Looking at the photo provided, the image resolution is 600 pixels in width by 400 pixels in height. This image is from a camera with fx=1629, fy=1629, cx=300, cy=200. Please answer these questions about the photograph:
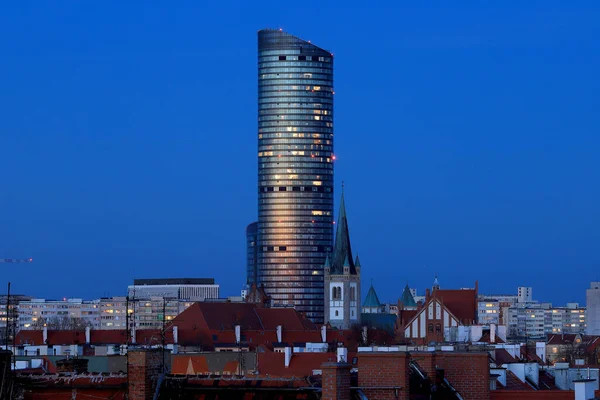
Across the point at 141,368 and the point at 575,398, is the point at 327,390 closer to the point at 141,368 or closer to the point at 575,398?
the point at 141,368

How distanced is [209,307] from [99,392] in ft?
514

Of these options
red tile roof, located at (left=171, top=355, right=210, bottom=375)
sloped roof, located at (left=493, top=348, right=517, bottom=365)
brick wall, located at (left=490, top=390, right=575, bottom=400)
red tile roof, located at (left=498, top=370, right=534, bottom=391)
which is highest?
red tile roof, located at (left=171, top=355, right=210, bottom=375)

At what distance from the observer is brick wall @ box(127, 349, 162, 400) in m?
35.9

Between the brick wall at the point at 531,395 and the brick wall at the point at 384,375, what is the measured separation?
7.16m

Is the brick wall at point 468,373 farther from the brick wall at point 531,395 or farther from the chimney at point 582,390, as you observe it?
the chimney at point 582,390

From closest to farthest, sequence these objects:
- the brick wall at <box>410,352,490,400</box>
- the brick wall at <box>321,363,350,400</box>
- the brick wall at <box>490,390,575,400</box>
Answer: the brick wall at <box>321,363,350,400</box> → the brick wall at <box>410,352,490,400</box> → the brick wall at <box>490,390,575,400</box>

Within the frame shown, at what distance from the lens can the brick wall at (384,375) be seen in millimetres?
34281

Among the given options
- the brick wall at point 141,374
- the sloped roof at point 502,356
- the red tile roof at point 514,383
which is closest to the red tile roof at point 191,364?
the sloped roof at point 502,356

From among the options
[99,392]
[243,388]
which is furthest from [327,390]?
[99,392]

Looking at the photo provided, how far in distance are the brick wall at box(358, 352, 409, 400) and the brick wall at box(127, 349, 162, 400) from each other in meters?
4.84

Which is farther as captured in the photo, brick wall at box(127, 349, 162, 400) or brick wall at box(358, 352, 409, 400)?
brick wall at box(127, 349, 162, 400)

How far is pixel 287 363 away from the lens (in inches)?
4141

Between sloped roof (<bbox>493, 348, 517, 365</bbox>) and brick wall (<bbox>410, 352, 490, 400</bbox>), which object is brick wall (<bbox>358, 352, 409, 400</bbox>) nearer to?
brick wall (<bbox>410, 352, 490, 400</bbox>)

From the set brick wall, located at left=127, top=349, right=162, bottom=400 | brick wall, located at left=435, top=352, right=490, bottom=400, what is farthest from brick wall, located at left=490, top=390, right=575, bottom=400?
brick wall, located at left=127, top=349, right=162, bottom=400
